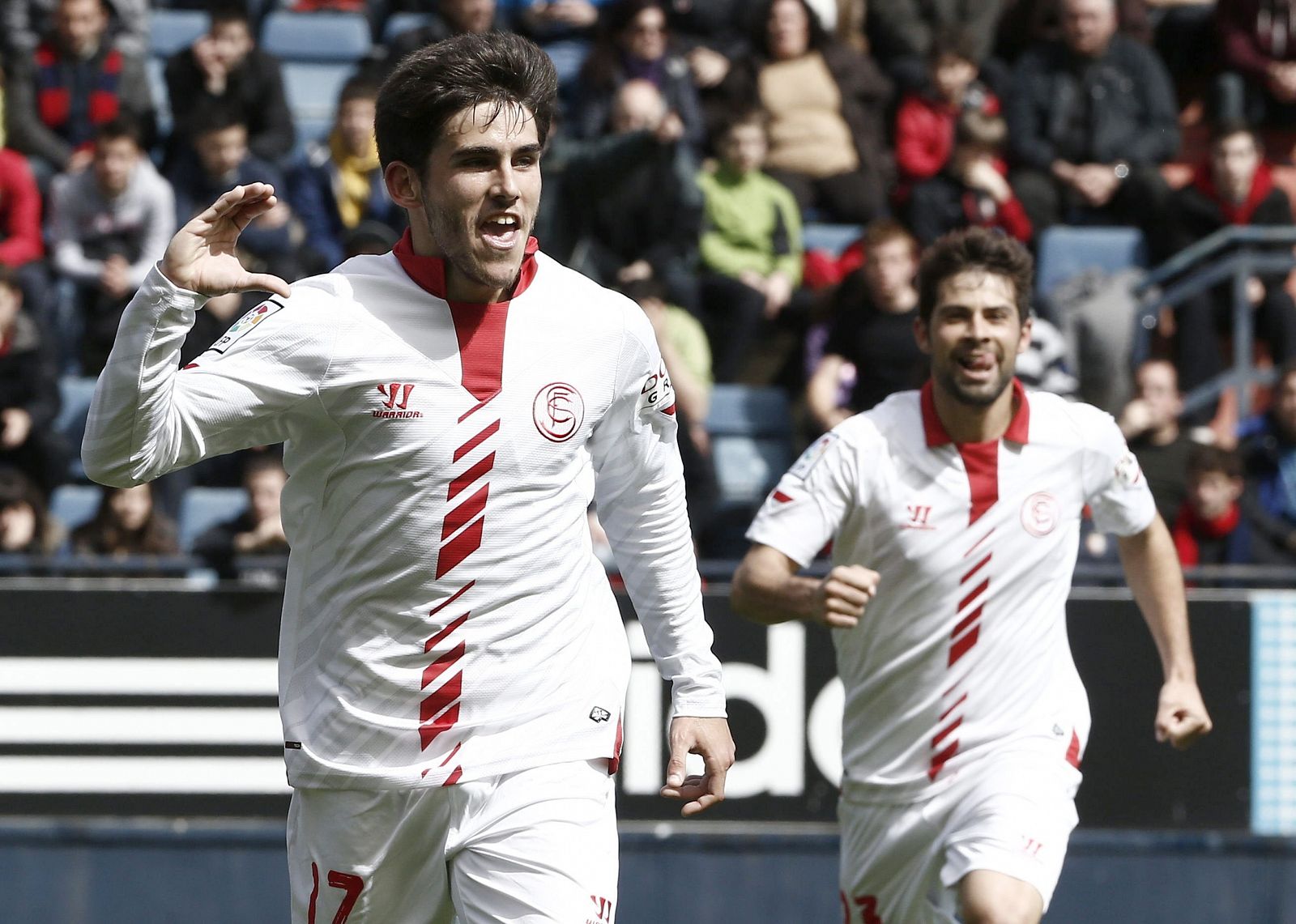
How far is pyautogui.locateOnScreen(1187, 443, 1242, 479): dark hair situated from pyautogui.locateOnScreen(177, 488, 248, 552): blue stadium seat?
440cm

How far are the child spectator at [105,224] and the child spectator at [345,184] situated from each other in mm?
733

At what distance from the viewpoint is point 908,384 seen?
364 inches

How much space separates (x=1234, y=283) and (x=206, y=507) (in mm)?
5524

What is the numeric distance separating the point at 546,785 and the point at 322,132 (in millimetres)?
8736

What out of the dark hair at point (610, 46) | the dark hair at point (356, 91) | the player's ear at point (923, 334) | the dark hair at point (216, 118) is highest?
the dark hair at point (610, 46)

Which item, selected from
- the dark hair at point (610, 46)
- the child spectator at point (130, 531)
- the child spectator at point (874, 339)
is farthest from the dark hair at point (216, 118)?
the child spectator at point (874, 339)

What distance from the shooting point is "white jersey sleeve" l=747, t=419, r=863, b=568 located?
212 inches

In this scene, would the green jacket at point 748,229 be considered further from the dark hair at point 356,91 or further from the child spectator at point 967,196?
the dark hair at point 356,91

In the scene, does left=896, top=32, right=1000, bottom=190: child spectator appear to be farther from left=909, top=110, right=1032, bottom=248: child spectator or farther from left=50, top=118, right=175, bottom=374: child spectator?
left=50, top=118, right=175, bottom=374: child spectator

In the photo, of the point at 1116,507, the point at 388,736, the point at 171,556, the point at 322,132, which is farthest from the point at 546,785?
the point at 322,132

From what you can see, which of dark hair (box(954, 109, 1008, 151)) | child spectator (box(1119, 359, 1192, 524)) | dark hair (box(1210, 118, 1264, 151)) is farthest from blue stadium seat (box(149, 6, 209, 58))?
child spectator (box(1119, 359, 1192, 524))

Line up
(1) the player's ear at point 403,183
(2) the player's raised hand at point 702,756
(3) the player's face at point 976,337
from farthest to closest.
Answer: (3) the player's face at point 976,337 < (2) the player's raised hand at point 702,756 < (1) the player's ear at point 403,183

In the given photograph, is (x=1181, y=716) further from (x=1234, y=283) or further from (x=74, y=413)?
(x=74, y=413)

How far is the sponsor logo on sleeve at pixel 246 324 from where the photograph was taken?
372 centimetres
